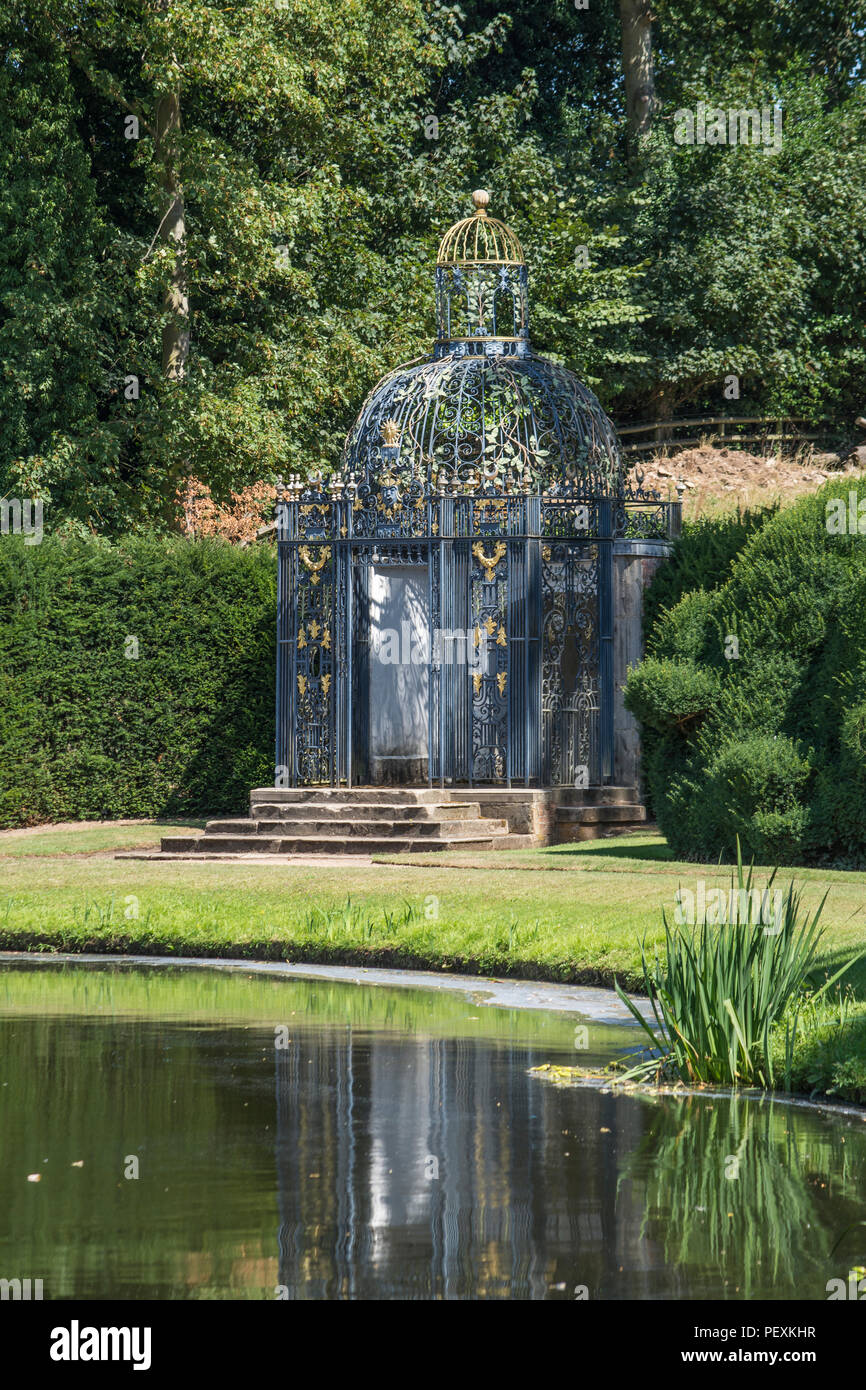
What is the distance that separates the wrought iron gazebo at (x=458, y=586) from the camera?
1862 cm

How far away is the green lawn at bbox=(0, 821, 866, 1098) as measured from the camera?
11.1 m

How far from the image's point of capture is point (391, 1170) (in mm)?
6375

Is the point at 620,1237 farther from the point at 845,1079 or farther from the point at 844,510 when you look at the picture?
the point at 844,510

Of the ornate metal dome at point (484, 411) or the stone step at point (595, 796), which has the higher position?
the ornate metal dome at point (484, 411)

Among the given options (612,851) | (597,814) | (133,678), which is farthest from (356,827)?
(133,678)

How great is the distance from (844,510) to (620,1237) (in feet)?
35.0

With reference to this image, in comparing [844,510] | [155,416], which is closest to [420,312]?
[155,416]

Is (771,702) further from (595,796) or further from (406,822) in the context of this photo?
(406,822)

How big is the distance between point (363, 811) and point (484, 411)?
4929 millimetres

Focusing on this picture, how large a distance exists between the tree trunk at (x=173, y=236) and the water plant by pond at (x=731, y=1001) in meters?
19.2

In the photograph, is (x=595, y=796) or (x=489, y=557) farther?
(x=595, y=796)

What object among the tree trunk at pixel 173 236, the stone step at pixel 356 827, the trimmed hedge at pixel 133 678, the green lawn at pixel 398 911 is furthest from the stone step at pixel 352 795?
the tree trunk at pixel 173 236

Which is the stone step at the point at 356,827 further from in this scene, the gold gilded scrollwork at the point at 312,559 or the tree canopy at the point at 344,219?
the tree canopy at the point at 344,219
